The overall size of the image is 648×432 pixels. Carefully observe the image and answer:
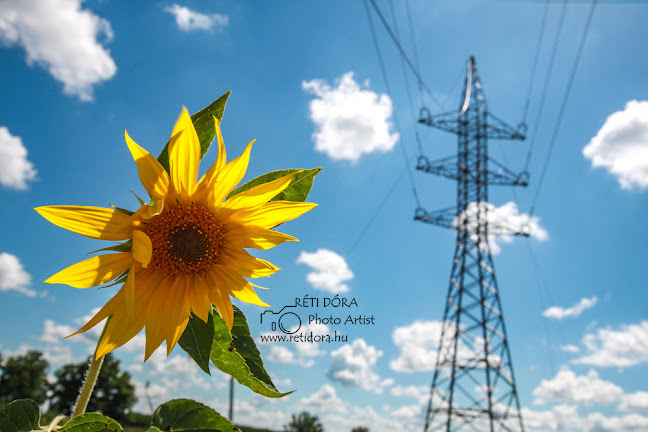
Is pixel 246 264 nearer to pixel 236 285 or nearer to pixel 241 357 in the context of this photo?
pixel 236 285

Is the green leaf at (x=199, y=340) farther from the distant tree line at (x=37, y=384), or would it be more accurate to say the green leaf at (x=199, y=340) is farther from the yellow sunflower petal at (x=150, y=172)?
the distant tree line at (x=37, y=384)

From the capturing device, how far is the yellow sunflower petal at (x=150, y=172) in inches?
21.9

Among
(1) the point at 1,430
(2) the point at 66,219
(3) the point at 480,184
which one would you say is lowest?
(1) the point at 1,430

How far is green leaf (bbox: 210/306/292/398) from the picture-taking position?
47 centimetres

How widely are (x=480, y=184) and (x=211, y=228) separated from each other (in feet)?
41.0

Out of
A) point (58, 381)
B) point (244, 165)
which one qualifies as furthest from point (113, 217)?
point (58, 381)

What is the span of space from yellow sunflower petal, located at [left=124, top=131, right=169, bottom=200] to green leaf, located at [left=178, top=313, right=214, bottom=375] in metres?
0.17

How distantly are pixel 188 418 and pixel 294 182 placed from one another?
0.97 feet

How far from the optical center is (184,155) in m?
0.58

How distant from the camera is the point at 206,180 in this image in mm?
654

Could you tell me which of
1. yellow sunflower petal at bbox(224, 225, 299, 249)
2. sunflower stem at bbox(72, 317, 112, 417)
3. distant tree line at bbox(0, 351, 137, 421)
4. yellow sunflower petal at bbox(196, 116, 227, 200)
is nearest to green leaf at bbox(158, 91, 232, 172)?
yellow sunflower petal at bbox(196, 116, 227, 200)

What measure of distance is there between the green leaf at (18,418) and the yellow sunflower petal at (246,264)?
28 centimetres

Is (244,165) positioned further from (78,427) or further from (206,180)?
(78,427)

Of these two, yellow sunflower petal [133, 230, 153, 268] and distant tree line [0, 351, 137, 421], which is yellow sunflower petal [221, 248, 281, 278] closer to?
yellow sunflower petal [133, 230, 153, 268]
